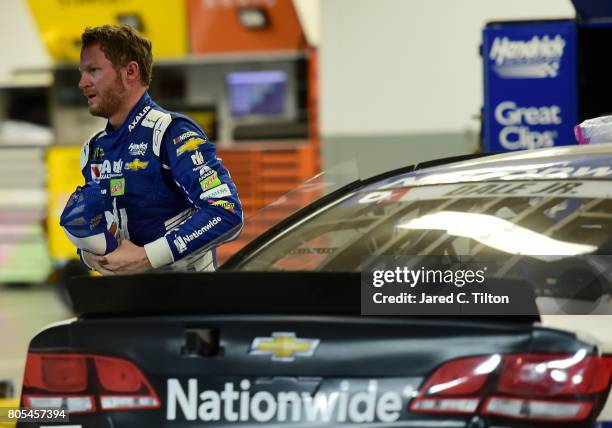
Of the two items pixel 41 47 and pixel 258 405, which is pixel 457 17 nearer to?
pixel 41 47

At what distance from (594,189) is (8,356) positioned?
484 cm

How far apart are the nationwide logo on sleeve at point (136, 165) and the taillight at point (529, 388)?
1.35 metres

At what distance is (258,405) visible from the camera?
1761 millimetres

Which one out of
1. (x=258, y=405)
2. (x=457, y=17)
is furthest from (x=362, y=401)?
(x=457, y=17)

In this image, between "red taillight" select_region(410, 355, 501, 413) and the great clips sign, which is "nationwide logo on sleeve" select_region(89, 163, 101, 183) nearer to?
"red taillight" select_region(410, 355, 501, 413)

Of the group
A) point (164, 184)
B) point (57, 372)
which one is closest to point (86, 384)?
point (57, 372)

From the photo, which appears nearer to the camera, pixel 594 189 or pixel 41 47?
pixel 594 189

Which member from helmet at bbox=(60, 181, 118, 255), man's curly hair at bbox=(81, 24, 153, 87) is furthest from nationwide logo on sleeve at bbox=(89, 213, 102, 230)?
man's curly hair at bbox=(81, 24, 153, 87)

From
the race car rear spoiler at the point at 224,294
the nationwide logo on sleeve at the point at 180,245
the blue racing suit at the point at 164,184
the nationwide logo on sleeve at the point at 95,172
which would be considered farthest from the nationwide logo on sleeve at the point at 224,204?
the race car rear spoiler at the point at 224,294

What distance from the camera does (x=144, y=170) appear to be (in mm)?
2861

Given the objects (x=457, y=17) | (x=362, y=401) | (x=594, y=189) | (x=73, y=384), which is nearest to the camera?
(x=362, y=401)

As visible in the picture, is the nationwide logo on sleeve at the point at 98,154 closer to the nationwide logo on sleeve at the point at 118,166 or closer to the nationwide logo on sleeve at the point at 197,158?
the nationwide logo on sleeve at the point at 118,166

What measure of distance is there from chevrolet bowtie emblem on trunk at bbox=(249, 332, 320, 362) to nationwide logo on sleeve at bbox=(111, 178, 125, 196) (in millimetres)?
1190

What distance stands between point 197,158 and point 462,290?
1110mm
